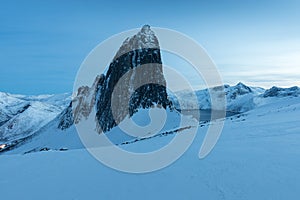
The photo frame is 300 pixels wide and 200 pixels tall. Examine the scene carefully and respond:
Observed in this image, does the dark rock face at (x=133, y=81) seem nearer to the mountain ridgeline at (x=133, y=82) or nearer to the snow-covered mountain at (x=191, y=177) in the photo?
the mountain ridgeline at (x=133, y=82)

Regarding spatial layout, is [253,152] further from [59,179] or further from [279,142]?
[59,179]

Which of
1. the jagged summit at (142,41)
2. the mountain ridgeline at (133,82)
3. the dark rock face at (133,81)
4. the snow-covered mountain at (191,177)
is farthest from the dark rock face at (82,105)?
the snow-covered mountain at (191,177)

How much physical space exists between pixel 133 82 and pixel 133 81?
0.25 meters

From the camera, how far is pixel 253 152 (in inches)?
473

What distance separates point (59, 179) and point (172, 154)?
5.66m

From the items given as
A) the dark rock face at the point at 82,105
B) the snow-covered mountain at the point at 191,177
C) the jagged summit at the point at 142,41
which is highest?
the jagged summit at the point at 142,41

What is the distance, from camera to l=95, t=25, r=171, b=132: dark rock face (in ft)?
183

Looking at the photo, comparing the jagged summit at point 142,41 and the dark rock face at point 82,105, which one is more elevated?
the jagged summit at point 142,41

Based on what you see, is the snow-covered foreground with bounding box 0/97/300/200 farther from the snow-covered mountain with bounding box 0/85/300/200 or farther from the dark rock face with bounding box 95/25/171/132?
the dark rock face with bounding box 95/25/171/132

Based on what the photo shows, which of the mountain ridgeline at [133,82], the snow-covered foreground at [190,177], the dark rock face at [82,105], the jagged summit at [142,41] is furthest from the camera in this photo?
the dark rock face at [82,105]

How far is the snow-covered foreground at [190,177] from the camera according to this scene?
8.73 metres

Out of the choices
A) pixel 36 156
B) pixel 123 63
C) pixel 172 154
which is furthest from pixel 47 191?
pixel 123 63

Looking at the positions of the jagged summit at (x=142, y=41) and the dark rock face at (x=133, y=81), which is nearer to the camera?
the dark rock face at (x=133, y=81)

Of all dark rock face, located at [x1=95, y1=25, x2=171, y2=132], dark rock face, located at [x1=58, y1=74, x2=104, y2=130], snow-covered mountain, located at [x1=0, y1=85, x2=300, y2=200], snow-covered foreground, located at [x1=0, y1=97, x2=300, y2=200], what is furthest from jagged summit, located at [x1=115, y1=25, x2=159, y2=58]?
snow-covered foreground, located at [x1=0, y1=97, x2=300, y2=200]
